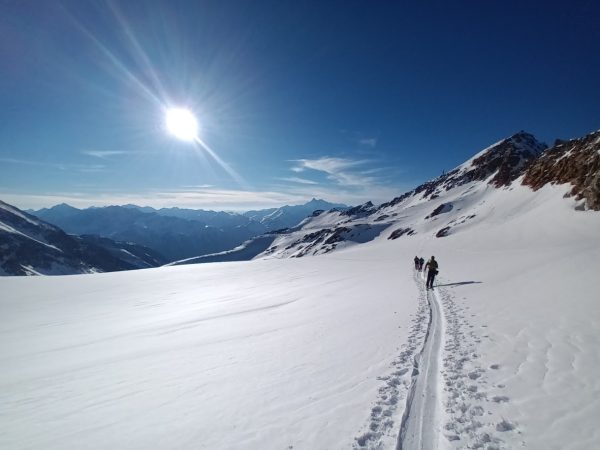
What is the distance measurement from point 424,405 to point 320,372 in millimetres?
2708

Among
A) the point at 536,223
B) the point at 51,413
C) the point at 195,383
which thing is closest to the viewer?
the point at 51,413

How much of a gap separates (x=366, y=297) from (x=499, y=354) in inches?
424

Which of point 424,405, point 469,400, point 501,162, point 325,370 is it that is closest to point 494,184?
point 501,162

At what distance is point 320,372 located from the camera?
820 centimetres

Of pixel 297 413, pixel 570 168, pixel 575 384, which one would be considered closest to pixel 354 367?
pixel 297 413

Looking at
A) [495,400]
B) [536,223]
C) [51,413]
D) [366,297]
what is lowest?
[495,400]

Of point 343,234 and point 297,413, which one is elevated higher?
point 343,234

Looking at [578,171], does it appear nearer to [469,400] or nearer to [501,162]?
[469,400]

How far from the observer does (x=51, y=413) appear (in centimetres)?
731

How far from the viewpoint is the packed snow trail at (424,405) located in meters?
5.29

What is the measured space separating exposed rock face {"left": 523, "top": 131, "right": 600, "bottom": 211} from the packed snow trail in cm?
4728

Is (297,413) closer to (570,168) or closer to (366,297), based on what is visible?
(366,297)

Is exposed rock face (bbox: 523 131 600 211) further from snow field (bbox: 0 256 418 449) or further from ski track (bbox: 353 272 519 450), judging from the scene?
ski track (bbox: 353 272 519 450)

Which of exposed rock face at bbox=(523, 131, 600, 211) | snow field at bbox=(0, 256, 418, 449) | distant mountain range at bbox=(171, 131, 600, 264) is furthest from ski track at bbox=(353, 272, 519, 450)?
distant mountain range at bbox=(171, 131, 600, 264)
